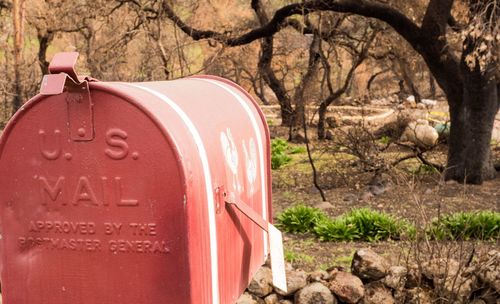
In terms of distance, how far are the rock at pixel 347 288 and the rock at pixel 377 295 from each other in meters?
0.07

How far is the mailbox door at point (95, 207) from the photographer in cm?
186

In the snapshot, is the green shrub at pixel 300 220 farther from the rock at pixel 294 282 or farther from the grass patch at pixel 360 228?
the rock at pixel 294 282

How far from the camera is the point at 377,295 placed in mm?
5488

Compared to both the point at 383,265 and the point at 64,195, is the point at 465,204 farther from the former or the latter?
the point at 64,195

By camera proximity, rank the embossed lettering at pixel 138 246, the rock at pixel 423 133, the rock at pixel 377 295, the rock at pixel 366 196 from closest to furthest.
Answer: the embossed lettering at pixel 138 246 → the rock at pixel 377 295 → the rock at pixel 366 196 → the rock at pixel 423 133

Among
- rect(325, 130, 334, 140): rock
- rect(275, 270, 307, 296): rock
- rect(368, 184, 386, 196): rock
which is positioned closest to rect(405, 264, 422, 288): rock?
rect(275, 270, 307, 296): rock

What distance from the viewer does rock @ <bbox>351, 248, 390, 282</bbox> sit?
5523 millimetres

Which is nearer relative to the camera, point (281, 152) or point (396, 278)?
point (396, 278)

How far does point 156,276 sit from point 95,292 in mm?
216

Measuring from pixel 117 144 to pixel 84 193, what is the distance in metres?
0.19

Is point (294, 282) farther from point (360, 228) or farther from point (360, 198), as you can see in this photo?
point (360, 198)

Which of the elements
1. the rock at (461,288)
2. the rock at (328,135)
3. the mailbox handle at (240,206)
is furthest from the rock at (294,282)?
the rock at (328,135)

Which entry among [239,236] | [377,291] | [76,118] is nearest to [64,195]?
[76,118]

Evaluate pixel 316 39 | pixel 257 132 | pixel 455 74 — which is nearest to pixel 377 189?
pixel 455 74
